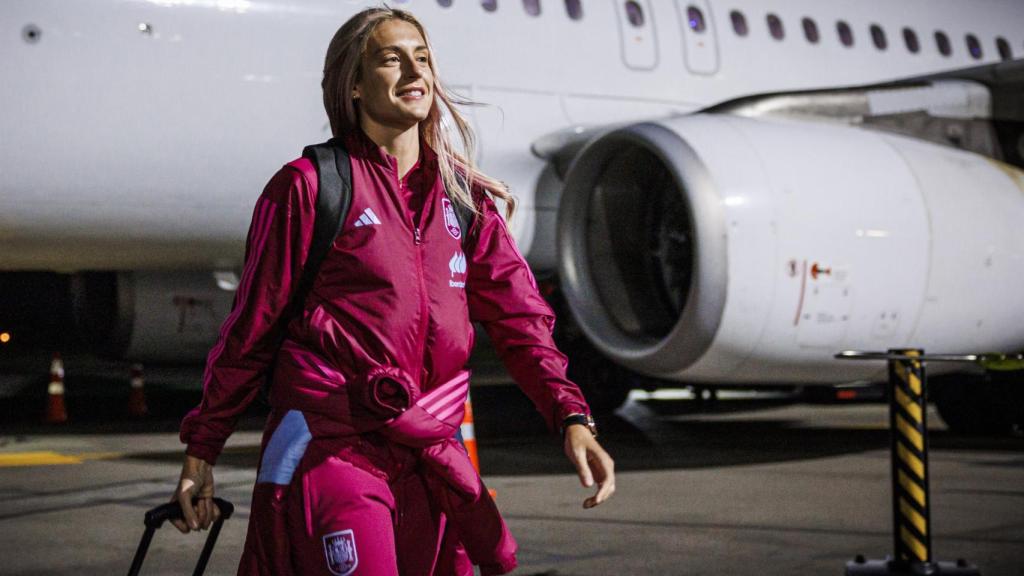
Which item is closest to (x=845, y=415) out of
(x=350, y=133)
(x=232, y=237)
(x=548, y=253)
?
(x=548, y=253)

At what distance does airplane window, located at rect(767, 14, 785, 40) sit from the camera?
8320mm

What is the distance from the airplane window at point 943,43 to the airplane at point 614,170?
1.60 metres

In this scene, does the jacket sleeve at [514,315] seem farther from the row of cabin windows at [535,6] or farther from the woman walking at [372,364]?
the row of cabin windows at [535,6]

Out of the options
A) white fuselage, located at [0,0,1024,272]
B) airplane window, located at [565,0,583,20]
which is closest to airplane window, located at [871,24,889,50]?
white fuselage, located at [0,0,1024,272]

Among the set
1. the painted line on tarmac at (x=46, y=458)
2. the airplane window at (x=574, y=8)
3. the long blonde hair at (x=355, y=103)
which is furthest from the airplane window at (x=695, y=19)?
the long blonde hair at (x=355, y=103)

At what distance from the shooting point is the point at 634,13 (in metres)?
7.62

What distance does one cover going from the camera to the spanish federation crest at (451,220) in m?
2.02

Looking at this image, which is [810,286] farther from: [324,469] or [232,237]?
[324,469]

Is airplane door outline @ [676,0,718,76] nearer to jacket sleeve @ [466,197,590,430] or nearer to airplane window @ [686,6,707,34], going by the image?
airplane window @ [686,6,707,34]

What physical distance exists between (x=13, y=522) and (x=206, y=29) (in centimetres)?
249

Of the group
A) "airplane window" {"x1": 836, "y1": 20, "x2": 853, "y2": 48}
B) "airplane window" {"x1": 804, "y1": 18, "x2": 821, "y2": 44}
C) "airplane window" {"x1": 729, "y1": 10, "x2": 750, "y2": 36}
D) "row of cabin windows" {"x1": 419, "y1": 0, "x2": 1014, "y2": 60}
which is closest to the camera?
"row of cabin windows" {"x1": 419, "y1": 0, "x2": 1014, "y2": 60}

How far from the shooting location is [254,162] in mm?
6270

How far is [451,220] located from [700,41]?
241 inches

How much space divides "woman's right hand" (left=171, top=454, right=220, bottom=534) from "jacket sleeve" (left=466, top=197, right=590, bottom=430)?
48 centimetres
